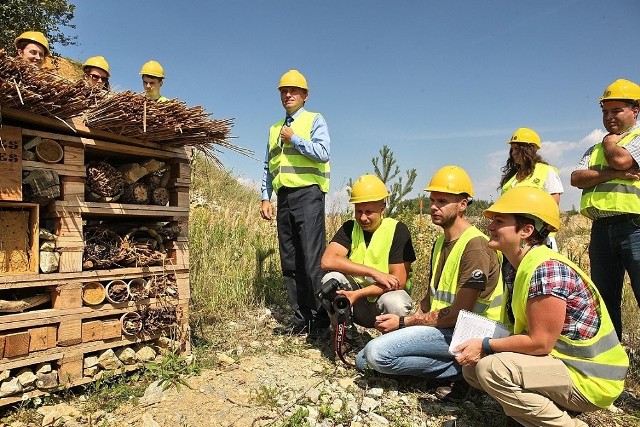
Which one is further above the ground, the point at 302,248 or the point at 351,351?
the point at 302,248

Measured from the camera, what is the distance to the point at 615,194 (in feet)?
11.7

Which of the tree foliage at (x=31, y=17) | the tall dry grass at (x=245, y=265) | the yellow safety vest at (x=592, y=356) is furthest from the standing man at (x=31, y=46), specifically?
the tree foliage at (x=31, y=17)

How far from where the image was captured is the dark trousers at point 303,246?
4574 millimetres

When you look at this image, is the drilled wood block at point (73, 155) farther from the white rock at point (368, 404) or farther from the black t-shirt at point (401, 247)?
the white rock at point (368, 404)

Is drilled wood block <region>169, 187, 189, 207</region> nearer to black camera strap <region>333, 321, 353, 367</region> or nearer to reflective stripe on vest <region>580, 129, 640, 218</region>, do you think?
black camera strap <region>333, 321, 353, 367</region>

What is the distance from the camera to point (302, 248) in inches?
182

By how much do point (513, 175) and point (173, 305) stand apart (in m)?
3.61

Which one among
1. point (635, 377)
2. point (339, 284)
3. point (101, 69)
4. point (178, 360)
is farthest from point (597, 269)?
point (101, 69)

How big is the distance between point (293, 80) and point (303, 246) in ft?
5.76

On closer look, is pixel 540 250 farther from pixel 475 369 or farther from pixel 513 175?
pixel 513 175

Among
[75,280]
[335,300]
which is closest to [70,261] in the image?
[75,280]

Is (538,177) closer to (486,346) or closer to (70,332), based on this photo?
(486,346)

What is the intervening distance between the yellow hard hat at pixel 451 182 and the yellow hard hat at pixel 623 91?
4.41ft

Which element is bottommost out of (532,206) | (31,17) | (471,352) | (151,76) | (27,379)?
(27,379)
